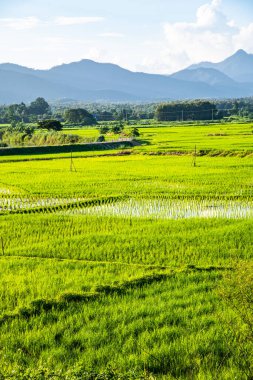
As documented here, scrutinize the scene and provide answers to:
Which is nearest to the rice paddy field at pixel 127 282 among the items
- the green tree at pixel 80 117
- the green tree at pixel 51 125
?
the green tree at pixel 51 125

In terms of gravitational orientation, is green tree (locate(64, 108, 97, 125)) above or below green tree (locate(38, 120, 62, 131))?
above

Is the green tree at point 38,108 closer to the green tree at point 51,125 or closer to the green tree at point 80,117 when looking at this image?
the green tree at point 80,117

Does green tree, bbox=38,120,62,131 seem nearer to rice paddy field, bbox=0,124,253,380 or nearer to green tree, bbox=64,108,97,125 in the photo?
green tree, bbox=64,108,97,125

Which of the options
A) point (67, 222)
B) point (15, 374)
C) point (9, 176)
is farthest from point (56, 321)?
point (9, 176)

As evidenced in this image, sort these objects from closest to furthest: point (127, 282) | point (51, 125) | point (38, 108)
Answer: point (127, 282) → point (51, 125) → point (38, 108)

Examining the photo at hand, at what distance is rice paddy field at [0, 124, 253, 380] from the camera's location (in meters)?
5.37

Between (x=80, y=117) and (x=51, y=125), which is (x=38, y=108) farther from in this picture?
(x=51, y=125)

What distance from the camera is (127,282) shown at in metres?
7.95

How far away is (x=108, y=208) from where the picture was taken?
15.1m

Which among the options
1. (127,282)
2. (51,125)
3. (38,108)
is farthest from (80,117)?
(127,282)

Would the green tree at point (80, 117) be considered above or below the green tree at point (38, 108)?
below

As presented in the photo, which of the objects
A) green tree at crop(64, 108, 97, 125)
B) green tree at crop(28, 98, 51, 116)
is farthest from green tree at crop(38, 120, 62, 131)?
green tree at crop(28, 98, 51, 116)

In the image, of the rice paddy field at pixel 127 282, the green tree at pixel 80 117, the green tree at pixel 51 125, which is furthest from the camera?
the green tree at pixel 80 117

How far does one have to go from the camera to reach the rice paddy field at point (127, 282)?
5.37 metres
